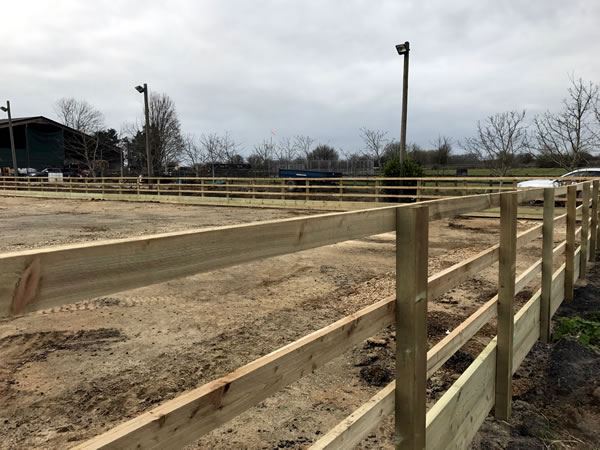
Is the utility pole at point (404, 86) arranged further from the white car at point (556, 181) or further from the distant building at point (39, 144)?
the distant building at point (39, 144)

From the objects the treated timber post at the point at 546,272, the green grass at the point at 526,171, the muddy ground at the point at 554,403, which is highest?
the green grass at the point at 526,171

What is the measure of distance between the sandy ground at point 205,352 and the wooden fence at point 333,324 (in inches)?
23.8

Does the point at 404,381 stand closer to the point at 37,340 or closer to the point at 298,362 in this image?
the point at 298,362

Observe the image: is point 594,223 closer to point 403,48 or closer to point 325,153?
point 403,48

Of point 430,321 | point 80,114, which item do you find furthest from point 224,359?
point 80,114

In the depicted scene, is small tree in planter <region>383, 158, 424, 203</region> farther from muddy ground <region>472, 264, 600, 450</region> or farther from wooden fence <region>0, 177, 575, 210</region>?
muddy ground <region>472, 264, 600, 450</region>

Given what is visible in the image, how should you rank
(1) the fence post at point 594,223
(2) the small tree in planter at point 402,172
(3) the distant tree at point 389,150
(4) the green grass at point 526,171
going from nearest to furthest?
(1) the fence post at point 594,223 < (2) the small tree in planter at point 402,172 < (4) the green grass at point 526,171 < (3) the distant tree at point 389,150

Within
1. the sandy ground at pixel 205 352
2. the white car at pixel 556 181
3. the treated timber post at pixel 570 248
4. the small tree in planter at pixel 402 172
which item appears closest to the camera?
the sandy ground at pixel 205 352

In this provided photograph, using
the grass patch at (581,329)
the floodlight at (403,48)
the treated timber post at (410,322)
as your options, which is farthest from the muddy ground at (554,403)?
the floodlight at (403,48)

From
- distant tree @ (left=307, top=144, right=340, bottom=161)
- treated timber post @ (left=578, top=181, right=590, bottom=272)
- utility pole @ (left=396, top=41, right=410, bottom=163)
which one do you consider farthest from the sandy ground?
distant tree @ (left=307, top=144, right=340, bottom=161)

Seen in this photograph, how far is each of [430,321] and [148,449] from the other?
161 inches

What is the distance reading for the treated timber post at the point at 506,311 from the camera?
3158 mm

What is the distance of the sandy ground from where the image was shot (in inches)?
115

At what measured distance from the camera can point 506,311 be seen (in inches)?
126
